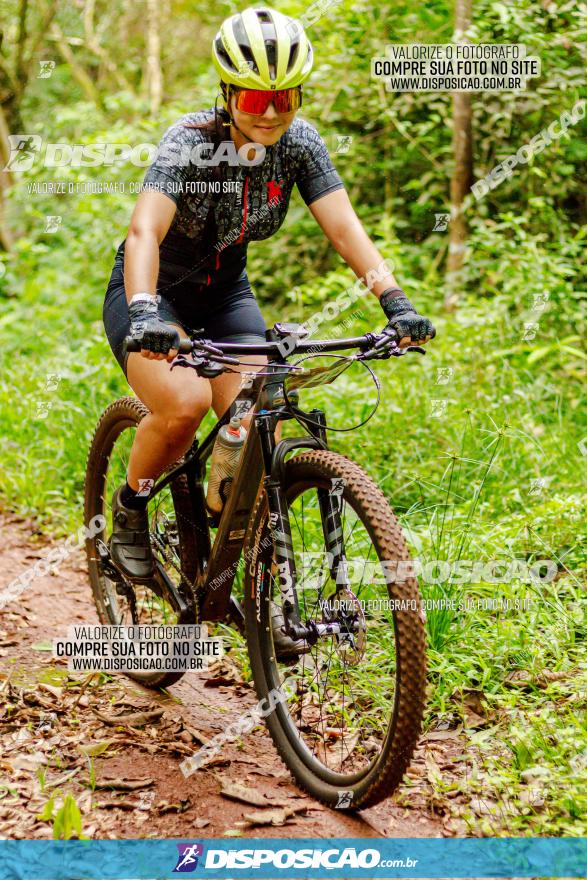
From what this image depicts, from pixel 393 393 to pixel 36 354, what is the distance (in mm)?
3566

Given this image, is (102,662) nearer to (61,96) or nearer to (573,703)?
(573,703)

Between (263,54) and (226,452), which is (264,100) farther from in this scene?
(226,452)

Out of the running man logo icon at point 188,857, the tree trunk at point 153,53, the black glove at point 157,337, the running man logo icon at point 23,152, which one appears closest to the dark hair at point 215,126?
the black glove at point 157,337

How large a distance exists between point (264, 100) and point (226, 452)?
1227 millimetres

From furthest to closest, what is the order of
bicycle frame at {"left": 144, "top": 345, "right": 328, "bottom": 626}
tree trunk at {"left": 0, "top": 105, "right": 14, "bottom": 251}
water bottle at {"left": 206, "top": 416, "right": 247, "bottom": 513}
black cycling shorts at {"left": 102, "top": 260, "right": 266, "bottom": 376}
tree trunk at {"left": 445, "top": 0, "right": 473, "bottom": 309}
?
1. tree trunk at {"left": 0, "top": 105, "right": 14, "bottom": 251}
2. tree trunk at {"left": 445, "top": 0, "right": 473, "bottom": 309}
3. black cycling shorts at {"left": 102, "top": 260, "right": 266, "bottom": 376}
4. water bottle at {"left": 206, "top": 416, "right": 247, "bottom": 513}
5. bicycle frame at {"left": 144, "top": 345, "right": 328, "bottom": 626}

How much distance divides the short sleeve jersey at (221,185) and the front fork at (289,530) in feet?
2.89

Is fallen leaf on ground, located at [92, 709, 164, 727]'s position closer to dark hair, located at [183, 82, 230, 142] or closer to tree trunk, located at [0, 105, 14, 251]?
dark hair, located at [183, 82, 230, 142]

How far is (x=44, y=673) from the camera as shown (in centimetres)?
405

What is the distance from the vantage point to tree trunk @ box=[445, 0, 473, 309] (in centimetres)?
697

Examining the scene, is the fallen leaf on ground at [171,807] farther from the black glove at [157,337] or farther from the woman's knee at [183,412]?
the black glove at [157,337]

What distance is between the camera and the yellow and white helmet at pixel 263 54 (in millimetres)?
3102

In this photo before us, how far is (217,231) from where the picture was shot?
3.49 metres


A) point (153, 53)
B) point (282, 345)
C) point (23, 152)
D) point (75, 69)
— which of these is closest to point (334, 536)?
point (282, 345)

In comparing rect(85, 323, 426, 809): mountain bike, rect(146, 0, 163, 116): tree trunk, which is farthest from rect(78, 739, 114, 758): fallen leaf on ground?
rect(146, 0, 163, 116): tree trunk
